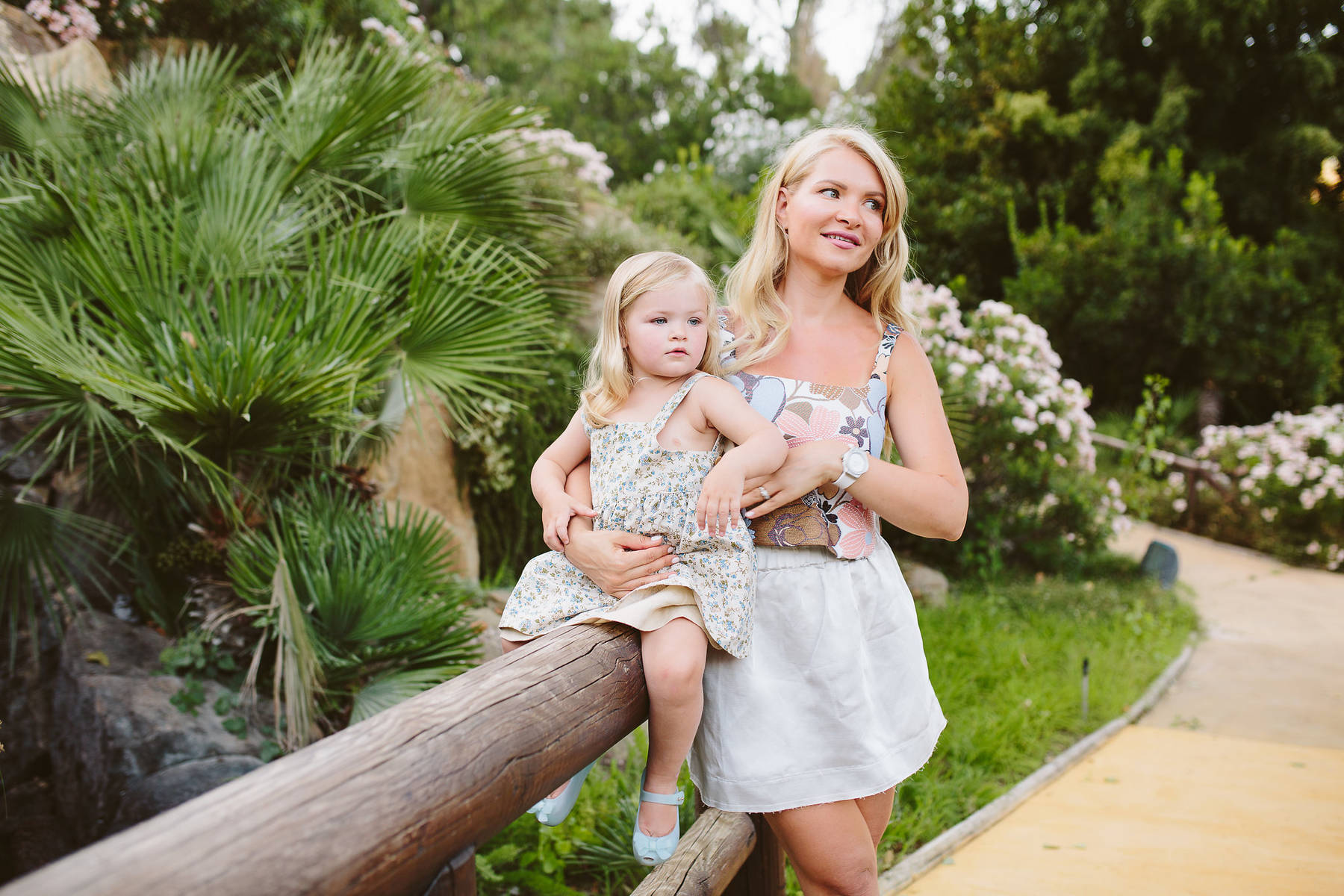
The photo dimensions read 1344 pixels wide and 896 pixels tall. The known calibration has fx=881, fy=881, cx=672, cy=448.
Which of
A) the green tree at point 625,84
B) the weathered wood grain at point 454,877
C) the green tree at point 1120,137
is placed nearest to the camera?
the weathered wood grain at point 454,877

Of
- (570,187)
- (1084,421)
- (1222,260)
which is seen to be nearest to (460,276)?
(570,187)

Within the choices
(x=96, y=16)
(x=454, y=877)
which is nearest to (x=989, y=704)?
(x=454, y=877)

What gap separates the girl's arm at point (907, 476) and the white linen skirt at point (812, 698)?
144 mm

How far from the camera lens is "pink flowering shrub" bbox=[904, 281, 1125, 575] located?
702 centimetres

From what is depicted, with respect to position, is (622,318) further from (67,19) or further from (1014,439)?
(67,19)

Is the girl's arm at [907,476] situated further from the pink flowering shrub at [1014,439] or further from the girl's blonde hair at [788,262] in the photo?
the pink flowering shrub at [1014,439]

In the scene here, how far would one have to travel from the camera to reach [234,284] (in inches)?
128

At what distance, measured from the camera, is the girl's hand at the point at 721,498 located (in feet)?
5.10

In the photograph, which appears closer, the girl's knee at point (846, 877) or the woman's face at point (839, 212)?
the girl's knee at point (846, 877)

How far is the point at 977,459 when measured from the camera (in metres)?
7.39

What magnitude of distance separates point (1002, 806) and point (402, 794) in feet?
10.6

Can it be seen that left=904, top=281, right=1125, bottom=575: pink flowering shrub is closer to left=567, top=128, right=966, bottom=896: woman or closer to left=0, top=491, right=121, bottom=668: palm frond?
left=567, top=128, right=966, bottom=896: woman

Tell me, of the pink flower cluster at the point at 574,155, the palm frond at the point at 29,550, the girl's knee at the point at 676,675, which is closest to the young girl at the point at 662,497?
the girl's knee at the point at 676,675

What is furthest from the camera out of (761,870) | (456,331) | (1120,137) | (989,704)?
(1120,137)
